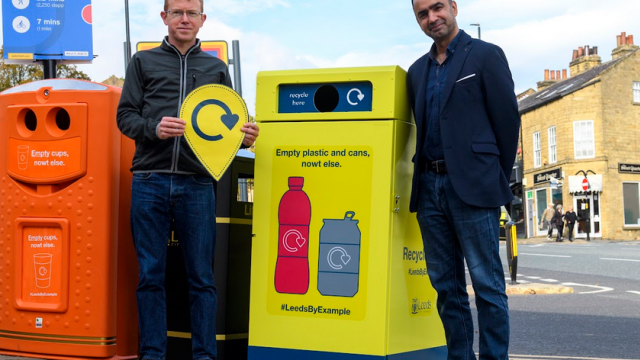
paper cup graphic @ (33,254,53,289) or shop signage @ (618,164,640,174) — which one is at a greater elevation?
shop signage @ (618,164,640,174)

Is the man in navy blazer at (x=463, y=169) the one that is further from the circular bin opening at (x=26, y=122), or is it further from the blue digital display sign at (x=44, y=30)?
the blue digital display sign at (x=44, y=30)

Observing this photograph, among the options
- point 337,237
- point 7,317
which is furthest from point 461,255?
point 7,317

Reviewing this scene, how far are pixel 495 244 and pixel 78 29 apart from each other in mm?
8063

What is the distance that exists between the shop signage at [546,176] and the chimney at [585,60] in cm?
735

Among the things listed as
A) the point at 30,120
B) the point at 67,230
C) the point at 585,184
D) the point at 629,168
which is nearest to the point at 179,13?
the point at 30,120

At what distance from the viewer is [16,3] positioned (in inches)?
399

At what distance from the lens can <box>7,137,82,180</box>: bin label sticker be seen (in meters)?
3.89

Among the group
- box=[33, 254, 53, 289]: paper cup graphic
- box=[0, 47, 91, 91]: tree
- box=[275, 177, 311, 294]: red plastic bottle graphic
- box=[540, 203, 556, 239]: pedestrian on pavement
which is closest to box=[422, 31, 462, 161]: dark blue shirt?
box=[275, 177, 311, 294]: red plastic bottle graphic

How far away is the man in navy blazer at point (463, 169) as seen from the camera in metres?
3.45

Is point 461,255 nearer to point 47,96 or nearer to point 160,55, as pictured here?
point 160,55

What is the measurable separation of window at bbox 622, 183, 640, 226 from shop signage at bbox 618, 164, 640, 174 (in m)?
0.69

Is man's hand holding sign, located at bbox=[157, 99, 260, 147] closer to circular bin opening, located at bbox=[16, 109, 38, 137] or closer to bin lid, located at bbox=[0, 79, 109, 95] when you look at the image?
bin lid, located at bbox=[0, 79, 109, 95]

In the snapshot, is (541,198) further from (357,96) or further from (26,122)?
(26,122)

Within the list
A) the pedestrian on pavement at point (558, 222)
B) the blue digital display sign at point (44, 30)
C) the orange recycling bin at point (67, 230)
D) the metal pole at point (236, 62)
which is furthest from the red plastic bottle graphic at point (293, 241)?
the pedestrian on pavement at point (558, 222)
